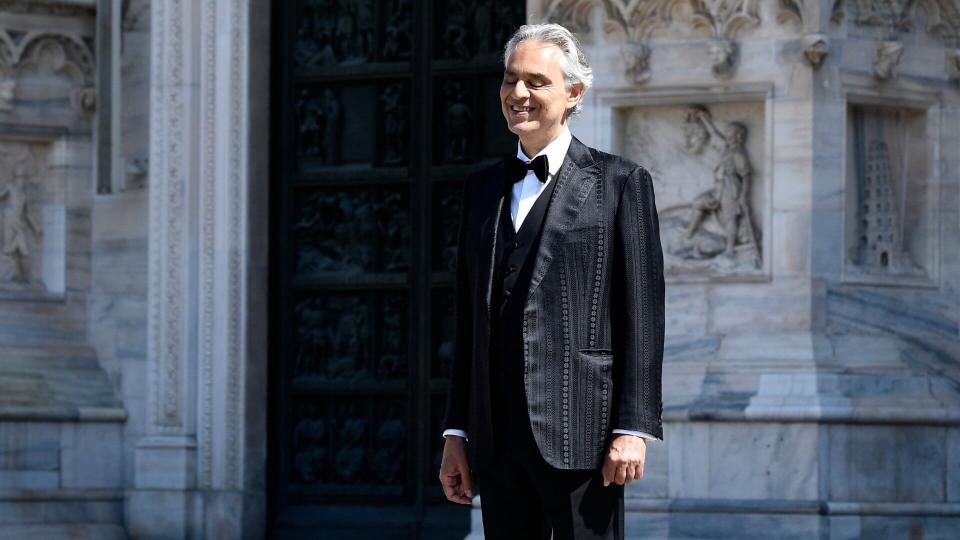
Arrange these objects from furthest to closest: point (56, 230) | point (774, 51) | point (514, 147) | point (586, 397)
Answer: point (56, 230)
point (514, 147)
point (774, 51)
point (586, 397)

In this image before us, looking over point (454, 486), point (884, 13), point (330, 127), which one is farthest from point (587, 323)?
point (330, 127)

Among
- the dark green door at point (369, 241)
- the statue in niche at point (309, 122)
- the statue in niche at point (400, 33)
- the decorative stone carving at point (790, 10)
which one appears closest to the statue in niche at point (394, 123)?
the dark green door at point (369, 241)

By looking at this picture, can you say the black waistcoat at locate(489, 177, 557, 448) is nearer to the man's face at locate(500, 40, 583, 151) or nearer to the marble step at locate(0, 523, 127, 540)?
the man's face at locate(500, 40, 583, 151)

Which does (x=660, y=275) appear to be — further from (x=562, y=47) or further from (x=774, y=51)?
(x=774, y=51)

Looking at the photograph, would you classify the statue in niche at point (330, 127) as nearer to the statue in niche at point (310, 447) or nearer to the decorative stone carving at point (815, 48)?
the statue in niche at point (310, 447)

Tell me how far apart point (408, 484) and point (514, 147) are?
6.70 ft

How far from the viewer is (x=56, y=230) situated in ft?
41.2

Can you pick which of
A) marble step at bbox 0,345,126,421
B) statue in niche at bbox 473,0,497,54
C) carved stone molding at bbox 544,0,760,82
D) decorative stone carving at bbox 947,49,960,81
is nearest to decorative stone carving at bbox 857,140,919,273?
decorative stone carving at bbox 947,49,960,81

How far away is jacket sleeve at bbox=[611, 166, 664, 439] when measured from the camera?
17.7 ft

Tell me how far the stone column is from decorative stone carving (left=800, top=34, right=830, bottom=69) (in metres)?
3.51

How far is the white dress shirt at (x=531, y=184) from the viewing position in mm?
5598

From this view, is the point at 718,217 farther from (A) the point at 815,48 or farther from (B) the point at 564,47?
(B) the point at 564,47

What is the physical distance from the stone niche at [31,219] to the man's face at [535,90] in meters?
7.48

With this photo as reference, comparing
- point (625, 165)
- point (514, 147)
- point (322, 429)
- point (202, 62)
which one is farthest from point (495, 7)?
point (625, 165)
